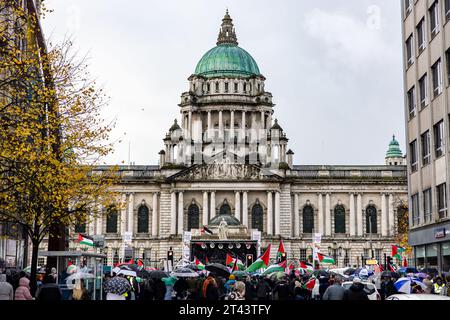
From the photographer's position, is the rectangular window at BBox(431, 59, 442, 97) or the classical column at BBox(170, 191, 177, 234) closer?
the rectangular window at BBox(431, 59, 442, 97)

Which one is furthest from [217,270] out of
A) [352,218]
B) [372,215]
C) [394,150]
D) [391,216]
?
[394,150]

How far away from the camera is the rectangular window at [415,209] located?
145 feet

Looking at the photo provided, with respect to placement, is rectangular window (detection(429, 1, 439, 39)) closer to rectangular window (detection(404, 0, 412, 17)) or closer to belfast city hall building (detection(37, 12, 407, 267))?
rectangular window (detection(404, 0, 412, 17))

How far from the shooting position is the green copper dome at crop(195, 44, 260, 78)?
116m

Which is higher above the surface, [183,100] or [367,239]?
[183,100]

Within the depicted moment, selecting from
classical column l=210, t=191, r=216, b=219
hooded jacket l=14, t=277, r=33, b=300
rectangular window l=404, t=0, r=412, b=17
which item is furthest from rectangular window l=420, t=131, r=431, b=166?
classical column l=210, t=191, r=216, b=219

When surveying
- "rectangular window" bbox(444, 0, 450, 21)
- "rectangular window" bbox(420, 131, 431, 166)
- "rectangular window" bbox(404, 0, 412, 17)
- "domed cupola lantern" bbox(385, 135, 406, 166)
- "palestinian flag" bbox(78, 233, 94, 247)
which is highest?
"domed cupola lantern" bbox(385, 135, 406, 166)

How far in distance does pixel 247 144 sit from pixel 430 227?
69892 millimetres

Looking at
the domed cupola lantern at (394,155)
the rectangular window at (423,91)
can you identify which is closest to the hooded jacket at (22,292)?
the rectangular window at (423,91)

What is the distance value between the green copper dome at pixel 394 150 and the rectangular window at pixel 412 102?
95778 millimetres

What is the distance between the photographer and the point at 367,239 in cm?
9544
